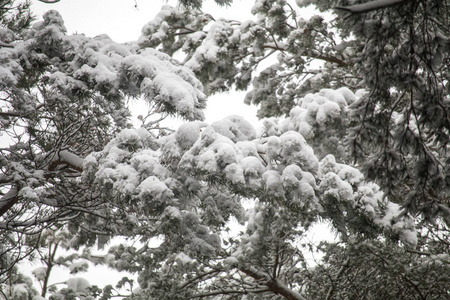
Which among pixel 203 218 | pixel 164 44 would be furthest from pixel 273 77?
pixel 203 218

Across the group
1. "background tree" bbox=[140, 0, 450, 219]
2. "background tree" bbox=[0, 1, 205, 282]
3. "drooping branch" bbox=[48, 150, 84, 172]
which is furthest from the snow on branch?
"drooping branch" bbox=[48, 150, 84, 172]

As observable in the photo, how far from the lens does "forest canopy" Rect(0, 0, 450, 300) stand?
2.98 m

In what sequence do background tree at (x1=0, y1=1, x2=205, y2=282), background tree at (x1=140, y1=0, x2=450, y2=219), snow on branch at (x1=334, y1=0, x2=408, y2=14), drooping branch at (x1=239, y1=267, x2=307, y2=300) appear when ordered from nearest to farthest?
snow on branch at (x1=334, y1=0, x2=408, y2=14) < background tree at (x1=140, y1=0, x2=450, y2=219) < background tree at (x1=0, y1=1, x2=205, y2=282) < drooping branch at (x1=239, y1=267, x2=307, y2=300)

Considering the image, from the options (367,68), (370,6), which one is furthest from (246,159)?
(370,6)

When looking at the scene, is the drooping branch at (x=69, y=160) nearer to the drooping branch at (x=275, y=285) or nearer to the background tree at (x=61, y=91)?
the background tree at (x=61, y=91)

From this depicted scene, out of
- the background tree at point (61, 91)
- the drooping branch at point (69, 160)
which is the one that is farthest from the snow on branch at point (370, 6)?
the drooping branch at point (69, 160)

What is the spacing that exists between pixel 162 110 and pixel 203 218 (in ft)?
4.99

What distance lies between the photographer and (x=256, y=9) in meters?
7.59

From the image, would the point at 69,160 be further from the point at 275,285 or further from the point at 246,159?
the point at 275,285

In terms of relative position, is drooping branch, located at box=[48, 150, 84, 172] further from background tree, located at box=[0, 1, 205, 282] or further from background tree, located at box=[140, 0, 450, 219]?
background tree, located at box=[140, 0, 450, 219]

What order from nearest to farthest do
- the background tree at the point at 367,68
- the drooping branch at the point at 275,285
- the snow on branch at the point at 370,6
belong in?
the snow on branch at the point at 370,6
the background tree at the point at 367,68
the drooping branch at the point at 275,285

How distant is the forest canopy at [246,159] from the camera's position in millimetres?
2977

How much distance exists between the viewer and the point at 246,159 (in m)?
3.90

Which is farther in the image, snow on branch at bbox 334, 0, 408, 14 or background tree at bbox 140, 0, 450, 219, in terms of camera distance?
background tree at bbox 140, 0, 450, 219
